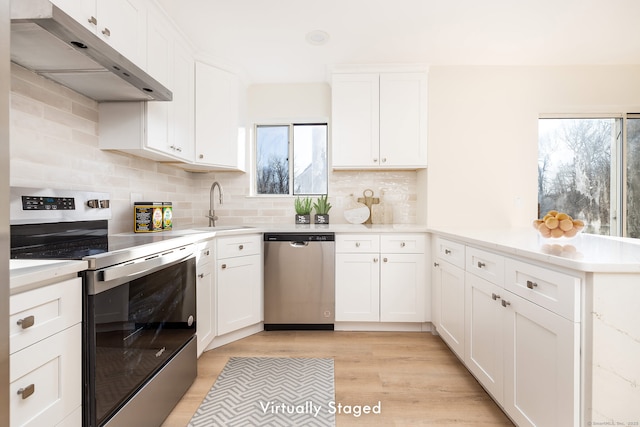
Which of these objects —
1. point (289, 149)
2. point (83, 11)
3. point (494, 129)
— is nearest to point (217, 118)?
point (289, 149)

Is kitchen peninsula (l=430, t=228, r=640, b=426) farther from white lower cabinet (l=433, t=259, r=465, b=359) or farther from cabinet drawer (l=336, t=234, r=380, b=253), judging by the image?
cabinet drawer (l=336, t=234, r=380, b=253)

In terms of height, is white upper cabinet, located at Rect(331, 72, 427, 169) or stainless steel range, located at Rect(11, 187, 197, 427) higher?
white upper cabinet, located at Rect(331, 72, 427, 169)

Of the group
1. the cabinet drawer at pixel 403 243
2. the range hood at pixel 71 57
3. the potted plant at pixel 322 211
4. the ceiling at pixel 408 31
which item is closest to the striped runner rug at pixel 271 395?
the cabinet drawer at pixel 403 243

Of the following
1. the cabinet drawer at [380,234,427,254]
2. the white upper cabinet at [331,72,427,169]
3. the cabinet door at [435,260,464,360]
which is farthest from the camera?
the white upper cabinet at [331,72,427,169]

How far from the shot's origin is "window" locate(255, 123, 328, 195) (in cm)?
330

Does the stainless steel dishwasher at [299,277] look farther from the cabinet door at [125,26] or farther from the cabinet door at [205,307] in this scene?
the cabinet door at [125,26]

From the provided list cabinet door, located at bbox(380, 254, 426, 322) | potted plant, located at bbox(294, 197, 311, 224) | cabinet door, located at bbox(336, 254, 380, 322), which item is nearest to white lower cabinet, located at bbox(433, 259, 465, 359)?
cabinet door, located at bbox(380, 254, 426, 322)

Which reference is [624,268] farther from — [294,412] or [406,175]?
[406,175]

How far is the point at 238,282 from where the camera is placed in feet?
8.04

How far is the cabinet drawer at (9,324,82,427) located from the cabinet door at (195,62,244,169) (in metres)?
1.87

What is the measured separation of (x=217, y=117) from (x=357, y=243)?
167 centimetres

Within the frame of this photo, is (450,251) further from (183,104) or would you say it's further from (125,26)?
(125,26)

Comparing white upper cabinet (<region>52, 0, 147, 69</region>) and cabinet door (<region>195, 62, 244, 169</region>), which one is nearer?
white upper cabinet (<region>52, 0, 147, 69</region>)

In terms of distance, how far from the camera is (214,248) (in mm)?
2285
